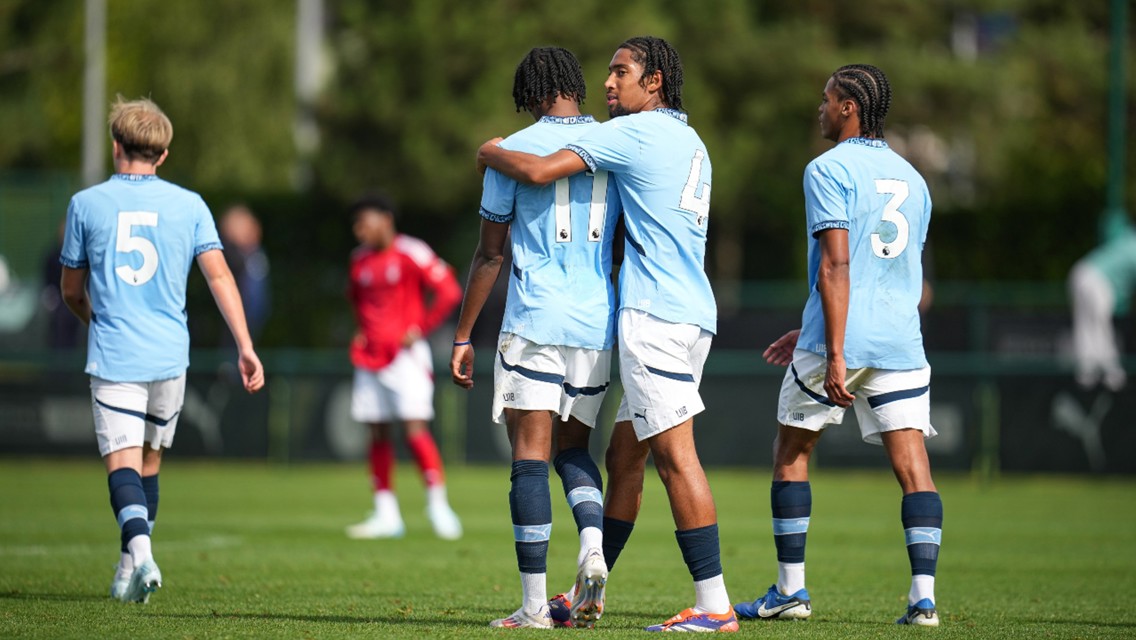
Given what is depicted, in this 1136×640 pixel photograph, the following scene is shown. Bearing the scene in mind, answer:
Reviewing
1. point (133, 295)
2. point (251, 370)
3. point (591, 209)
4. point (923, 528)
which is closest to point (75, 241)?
point (133, 295)

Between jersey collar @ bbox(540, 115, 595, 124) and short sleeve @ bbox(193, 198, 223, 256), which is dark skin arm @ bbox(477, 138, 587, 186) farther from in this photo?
short sleeve @ bbox(193, 198, 223, 256)

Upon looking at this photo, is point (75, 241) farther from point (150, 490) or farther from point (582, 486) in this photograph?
point (582, 486)

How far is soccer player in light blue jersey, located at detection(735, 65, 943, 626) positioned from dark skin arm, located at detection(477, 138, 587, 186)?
1192 mm

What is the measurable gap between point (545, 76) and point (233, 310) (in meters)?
2.05

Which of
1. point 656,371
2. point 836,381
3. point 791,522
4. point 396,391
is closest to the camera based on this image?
point 656,371

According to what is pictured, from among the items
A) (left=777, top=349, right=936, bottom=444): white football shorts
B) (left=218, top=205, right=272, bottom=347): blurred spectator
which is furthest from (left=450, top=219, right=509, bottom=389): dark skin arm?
(left=218, top=205, right=272, bottom=347): blurred spectator

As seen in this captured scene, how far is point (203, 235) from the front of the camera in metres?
8.33

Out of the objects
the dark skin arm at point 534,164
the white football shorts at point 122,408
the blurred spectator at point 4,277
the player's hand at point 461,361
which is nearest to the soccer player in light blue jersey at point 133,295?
the white football shorts at point 122,408

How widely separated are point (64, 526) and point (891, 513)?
274 inches

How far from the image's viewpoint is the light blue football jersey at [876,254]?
7.57 meters

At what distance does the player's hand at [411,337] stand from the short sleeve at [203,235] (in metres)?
4.92

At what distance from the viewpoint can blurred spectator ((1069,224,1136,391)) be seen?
17.8m

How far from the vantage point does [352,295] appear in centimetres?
1344

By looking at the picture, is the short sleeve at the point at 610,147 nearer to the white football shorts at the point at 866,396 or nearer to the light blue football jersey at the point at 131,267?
the white football shorts at the point at 866,396
